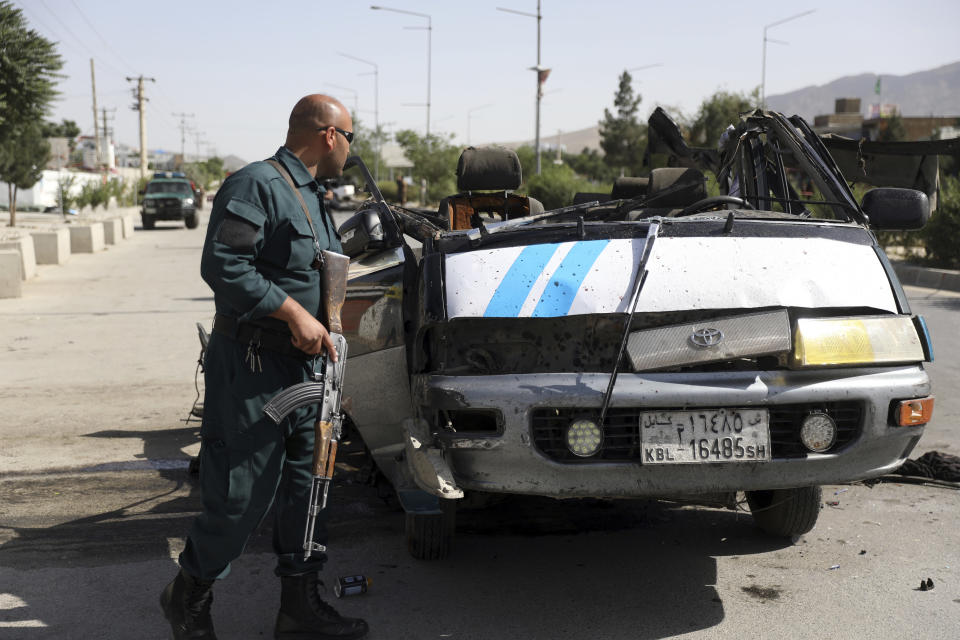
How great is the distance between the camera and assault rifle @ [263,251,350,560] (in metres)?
3.13

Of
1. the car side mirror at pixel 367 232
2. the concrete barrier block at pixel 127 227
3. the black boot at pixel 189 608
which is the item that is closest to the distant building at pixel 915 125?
the concrete barrier block at pixel 127 227

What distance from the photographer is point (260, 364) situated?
10.0ft

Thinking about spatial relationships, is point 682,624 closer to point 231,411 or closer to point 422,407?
point 422,407

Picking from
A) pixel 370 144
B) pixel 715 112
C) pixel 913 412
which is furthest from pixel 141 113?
pixel 913 412

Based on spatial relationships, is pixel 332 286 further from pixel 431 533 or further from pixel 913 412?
pixel 913 412

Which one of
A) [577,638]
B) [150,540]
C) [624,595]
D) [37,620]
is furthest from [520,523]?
[37,620]

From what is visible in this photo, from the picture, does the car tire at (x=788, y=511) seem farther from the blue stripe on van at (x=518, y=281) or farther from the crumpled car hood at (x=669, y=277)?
the blue stripe on van at (x=518, y=281)

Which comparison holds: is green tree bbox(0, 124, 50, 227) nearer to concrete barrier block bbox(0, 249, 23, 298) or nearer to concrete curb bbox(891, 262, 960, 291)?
concrete barrier block bbox(0, 249, 23, 298)

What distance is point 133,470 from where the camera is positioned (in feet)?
17.3

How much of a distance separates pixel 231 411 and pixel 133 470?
2.56 m

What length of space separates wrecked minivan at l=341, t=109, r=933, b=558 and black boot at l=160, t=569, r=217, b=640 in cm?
79

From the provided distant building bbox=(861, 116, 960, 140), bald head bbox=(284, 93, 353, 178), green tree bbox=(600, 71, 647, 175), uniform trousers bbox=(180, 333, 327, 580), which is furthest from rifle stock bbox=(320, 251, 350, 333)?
green tree bbox=(600, 71, 647, 175)

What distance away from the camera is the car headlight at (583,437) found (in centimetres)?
322

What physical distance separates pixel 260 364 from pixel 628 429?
4.02 ft
